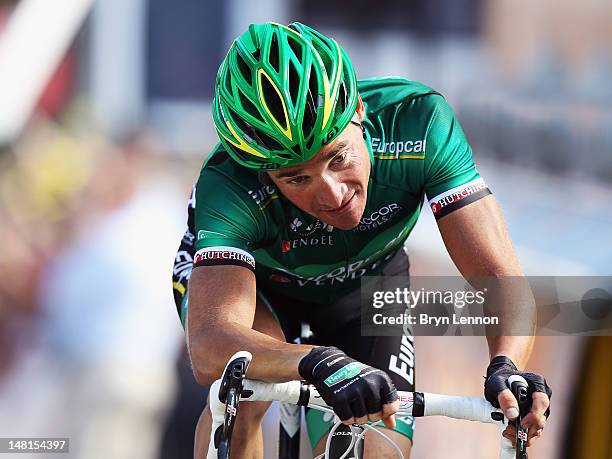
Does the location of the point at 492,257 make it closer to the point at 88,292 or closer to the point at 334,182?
the point at 334,182

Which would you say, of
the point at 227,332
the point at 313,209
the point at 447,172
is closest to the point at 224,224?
the point at 313,209

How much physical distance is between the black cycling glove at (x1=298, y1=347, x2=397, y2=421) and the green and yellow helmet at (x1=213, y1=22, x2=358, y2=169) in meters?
0.72

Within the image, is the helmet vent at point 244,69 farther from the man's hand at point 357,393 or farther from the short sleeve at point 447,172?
the man's hand at point 357,393

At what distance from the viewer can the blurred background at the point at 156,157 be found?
6320 millimetres

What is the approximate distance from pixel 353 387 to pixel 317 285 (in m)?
1.28

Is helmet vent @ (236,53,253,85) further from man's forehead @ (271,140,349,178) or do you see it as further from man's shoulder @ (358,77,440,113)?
man's shoulder @ (358,77,440,113)

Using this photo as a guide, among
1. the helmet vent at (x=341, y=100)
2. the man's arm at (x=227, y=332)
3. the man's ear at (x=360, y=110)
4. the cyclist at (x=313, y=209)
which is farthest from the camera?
the man's ear at (x=360, y=110)

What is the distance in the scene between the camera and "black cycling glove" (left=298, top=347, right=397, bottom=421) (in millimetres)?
2604

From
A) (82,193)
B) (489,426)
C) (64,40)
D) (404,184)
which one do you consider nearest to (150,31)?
(64,40)

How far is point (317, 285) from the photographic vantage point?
12.7 ft

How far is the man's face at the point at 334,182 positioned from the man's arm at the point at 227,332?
1.03 ft

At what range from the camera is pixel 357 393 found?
2598 mm

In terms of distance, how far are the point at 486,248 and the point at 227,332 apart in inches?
35.2

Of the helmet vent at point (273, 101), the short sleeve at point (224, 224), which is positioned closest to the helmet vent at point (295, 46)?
the helmet vent at point (273, 101)
